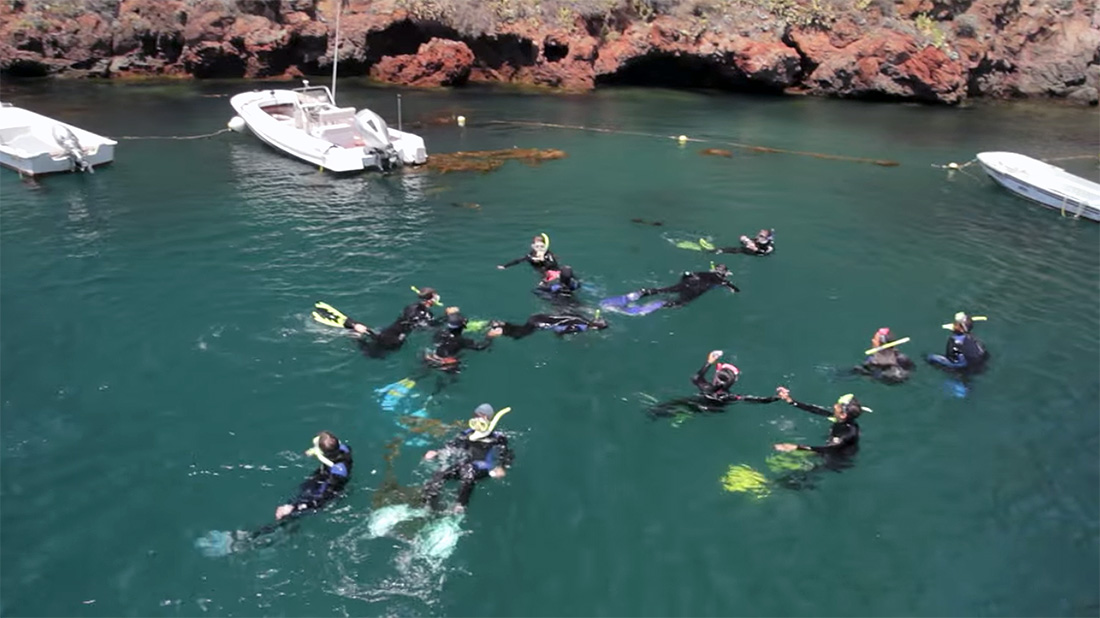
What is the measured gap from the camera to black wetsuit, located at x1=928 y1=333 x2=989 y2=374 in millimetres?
16125

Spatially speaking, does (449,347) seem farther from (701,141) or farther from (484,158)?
(701,141)

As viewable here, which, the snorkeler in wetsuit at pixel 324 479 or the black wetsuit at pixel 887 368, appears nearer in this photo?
the snorkeler in wetsuit at pixel 324 479

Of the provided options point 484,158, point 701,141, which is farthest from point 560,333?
point 701,141

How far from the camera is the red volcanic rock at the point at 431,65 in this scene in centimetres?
4719

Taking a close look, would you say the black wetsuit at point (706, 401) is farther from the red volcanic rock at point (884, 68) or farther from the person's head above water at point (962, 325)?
the red volcanic rock at point (884, 68)

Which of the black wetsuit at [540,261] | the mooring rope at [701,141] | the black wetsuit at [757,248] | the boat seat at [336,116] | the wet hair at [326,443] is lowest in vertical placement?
the wet hair at [326,443]

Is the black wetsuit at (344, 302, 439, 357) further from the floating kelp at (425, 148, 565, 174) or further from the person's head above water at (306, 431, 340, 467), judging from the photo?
the floating kelp at (425, 148, 565, 174)

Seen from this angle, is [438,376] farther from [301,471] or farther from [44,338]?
[44,338]

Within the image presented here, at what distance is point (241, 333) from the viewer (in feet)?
55.8

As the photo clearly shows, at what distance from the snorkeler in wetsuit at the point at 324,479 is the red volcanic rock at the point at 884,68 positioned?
140 ft

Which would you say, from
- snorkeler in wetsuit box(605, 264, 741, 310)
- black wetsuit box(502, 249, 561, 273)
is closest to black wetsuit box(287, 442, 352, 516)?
black wetsuit box(502, 249, 561, 273)

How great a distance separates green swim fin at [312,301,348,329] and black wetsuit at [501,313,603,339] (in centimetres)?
347

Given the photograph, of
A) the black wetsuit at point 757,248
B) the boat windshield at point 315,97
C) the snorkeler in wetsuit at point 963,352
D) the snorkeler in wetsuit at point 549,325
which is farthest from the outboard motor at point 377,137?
the snorkeler in wetsuit at point 963,352

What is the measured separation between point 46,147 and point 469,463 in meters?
25.1
